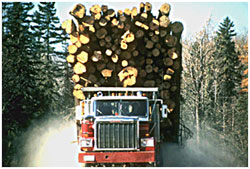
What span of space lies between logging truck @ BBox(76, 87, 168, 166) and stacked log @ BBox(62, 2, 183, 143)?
1.61 meters

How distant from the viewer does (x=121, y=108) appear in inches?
404

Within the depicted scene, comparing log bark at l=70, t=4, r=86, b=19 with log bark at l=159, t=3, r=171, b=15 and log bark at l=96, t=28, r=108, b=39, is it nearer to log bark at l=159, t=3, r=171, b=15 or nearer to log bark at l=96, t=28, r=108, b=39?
log bark at l=96, t=28, r=108, b=39

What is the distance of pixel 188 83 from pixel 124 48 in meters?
9.92

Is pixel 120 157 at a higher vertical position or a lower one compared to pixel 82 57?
lower

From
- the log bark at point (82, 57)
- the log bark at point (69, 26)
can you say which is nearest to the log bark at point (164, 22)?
the log bark at point (82, 57)

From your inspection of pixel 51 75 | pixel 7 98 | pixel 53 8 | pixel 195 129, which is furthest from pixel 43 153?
pixel 53 8

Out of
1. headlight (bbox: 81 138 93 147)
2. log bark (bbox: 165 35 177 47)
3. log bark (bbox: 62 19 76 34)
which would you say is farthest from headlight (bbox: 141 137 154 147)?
log bark (bbox: 62 19 76 34)

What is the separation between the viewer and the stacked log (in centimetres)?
1186

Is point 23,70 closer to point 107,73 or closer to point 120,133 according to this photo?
point 107,73

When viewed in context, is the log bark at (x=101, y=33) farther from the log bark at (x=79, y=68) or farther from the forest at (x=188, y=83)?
the forest at (x=188, y=83)

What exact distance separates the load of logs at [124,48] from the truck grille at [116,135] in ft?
8.07

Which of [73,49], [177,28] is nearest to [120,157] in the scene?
[73,49]

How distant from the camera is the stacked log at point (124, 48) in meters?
11.9

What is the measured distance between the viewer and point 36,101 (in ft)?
58.9
